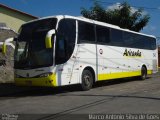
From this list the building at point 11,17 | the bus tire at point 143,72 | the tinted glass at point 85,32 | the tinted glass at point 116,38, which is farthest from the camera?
the building at point 11,17

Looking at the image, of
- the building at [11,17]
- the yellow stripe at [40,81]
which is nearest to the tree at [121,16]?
the building at [11,17]

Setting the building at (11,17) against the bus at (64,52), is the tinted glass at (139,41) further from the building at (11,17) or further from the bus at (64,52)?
the building at (11,17)

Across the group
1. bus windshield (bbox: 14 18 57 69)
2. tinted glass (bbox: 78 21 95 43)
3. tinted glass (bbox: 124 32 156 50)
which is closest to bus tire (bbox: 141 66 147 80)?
tinted glass (bbox: 124 32 156 50)

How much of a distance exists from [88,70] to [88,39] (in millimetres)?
1503

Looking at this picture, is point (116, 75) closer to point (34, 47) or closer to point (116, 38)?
point (116, 38)

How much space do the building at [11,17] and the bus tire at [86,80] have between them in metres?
12.8

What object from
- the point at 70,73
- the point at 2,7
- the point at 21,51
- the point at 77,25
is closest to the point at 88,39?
the point at 77,25

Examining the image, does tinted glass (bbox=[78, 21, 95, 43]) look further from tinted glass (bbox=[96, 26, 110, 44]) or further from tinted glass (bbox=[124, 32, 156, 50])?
tinted glass (bbox=[124, 32, 156, 50])

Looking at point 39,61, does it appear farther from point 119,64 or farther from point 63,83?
point 119,64

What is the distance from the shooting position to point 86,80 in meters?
16.2

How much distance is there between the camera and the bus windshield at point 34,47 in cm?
1441

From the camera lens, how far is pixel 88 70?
54.6ft

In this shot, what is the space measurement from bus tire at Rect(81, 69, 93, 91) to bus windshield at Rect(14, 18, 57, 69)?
243 cm

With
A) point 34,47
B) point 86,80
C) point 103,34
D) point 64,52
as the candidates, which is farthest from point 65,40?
point 103,34
